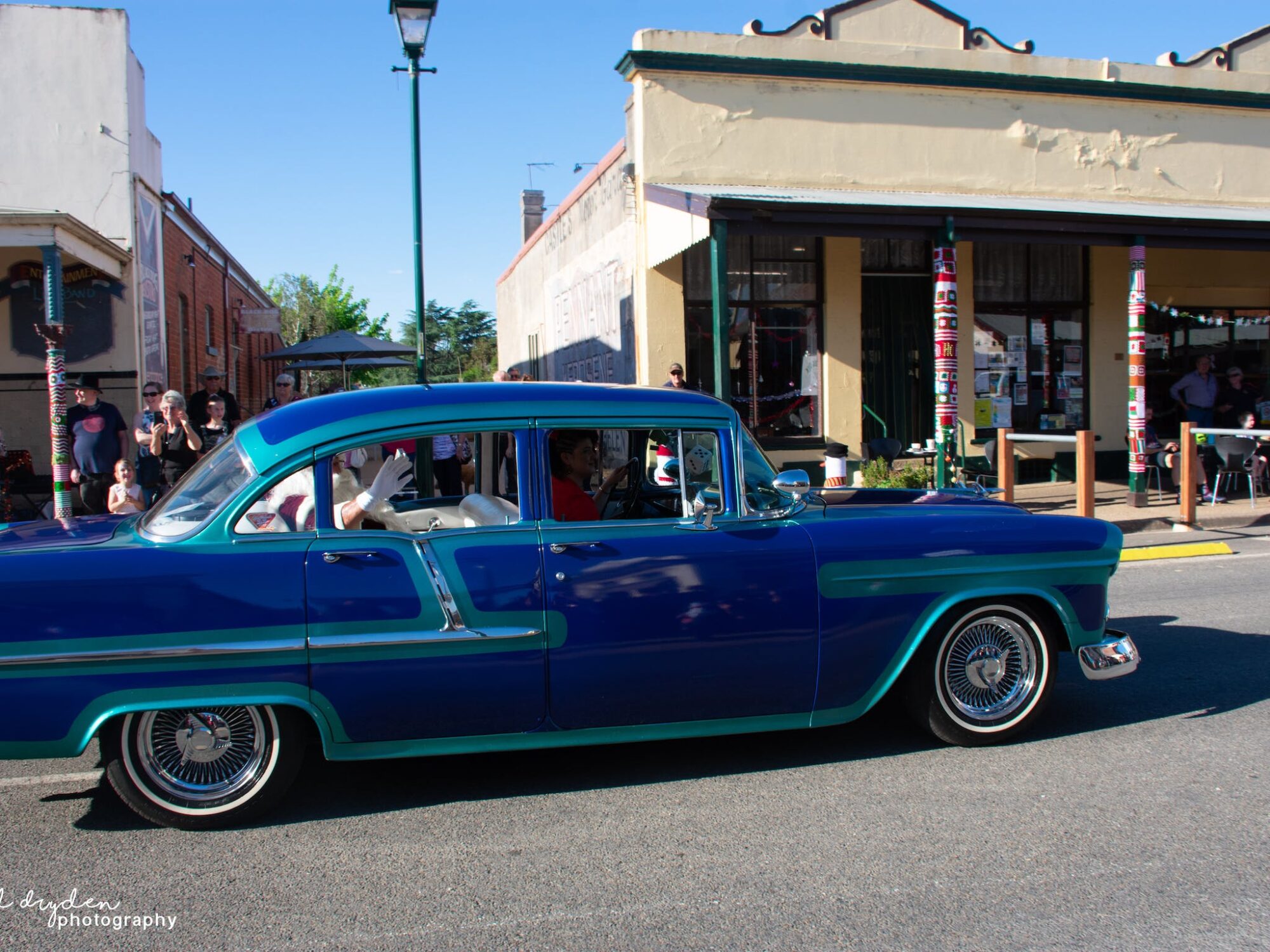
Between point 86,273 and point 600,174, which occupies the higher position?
point 600,174

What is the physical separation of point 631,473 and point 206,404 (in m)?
7.70

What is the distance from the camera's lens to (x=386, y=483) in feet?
14.2

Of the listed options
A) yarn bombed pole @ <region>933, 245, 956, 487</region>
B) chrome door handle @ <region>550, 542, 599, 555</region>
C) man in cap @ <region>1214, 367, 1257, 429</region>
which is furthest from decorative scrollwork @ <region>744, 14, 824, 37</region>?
chrome door handle @ <region>550, 542, 599, 555</region>

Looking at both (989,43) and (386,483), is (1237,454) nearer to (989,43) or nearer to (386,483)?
(989,43)

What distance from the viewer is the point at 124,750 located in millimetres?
3908

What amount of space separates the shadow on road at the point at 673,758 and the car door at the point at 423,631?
445 mm

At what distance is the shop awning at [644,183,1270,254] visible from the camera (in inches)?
456

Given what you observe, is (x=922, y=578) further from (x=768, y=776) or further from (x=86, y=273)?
(x=86, y=273)

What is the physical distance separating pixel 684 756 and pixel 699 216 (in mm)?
7890

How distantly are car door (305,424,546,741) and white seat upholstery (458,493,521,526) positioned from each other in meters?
0.13

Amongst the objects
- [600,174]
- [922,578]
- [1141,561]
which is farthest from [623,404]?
[600,174]

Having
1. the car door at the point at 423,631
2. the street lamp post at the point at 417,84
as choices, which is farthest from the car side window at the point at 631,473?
the street lamp post at the point at 417,84

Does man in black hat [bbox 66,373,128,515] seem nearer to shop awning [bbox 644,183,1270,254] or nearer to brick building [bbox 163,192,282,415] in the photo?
brick building [bbox 163,192,282,415]

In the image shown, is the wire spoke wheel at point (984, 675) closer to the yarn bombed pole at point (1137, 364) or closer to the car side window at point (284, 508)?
the car side window at point (284, 508)
